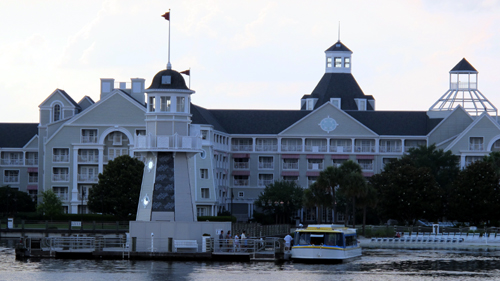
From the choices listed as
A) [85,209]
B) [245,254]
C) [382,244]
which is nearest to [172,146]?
[245,254]

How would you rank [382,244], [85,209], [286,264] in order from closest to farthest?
1. [286,264]
2. [382,244]
3. [85,209]

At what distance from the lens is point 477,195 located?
93.6 m

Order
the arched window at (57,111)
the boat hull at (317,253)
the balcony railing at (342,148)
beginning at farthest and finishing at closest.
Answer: the balcony railing at (342,148)
the arched window at (57,111)
the boat hull at (317,253)

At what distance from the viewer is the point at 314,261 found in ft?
197

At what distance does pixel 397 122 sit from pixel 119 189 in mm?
42905

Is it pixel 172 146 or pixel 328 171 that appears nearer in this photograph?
pixel 172 146

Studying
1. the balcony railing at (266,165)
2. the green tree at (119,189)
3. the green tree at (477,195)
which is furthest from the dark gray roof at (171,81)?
the balcony railing at (266,165)

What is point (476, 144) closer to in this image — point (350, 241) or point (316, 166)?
point (316, 166)

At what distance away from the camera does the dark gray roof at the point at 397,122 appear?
4788 inches

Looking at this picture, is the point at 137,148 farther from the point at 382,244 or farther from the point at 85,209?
the point at 85,209

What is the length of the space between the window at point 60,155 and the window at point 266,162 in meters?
25.4

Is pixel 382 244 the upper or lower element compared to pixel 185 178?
lower

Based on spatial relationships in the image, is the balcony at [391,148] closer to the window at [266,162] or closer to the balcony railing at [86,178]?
the window at [266,162]

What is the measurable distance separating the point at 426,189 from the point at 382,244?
1457 cm
